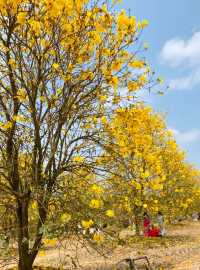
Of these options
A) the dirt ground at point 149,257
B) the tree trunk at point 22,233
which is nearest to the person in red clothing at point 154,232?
the dirt ground at point 149,257

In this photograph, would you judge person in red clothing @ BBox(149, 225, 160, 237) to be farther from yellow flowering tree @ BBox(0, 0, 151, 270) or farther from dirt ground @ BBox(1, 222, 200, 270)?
yellow flowering tree @ BBox(0, 0, 151, 270)

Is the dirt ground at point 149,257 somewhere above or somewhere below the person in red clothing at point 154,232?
below

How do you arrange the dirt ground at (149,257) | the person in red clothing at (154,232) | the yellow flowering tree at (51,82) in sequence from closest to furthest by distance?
1. the yellow flowering tree at (51,82)
2. the dirt ground at (149,257)
3. the person in red clothing at (154,232)

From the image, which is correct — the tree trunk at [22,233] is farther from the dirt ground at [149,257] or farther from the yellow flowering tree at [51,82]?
the dirt ground at [149,257]

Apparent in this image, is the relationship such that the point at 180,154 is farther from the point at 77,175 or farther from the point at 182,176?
the point at 77,175

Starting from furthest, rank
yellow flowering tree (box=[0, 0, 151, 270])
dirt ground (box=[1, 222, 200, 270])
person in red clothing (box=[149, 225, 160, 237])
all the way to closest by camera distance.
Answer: person in red clothing (box=[149, 225, 160, 237])
dirt ground (box=[1, 222, 200, 270])
yellow flowering tree (box=[0, 0, 151, 270])

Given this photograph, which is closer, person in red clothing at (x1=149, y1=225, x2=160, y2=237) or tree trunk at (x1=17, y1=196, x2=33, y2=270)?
tree trunk at (x1=17, y1=196, x2=33, y2=270)

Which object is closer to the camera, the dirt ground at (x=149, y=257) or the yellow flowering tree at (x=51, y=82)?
the yellow flowering tree at (x=51, y=82)

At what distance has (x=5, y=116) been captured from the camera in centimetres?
999

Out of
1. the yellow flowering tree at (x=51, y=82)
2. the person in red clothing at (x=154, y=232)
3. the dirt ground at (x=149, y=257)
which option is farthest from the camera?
the person in red clothing at (x=154, y=232)

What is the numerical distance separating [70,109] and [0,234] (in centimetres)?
307

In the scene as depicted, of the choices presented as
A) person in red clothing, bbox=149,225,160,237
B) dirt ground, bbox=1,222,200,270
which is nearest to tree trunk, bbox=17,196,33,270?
dirt ground, bbox=1,222,200,270

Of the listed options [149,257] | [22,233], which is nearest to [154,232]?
[149,257]

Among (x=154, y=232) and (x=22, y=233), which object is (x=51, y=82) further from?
(x=154, y=232)
